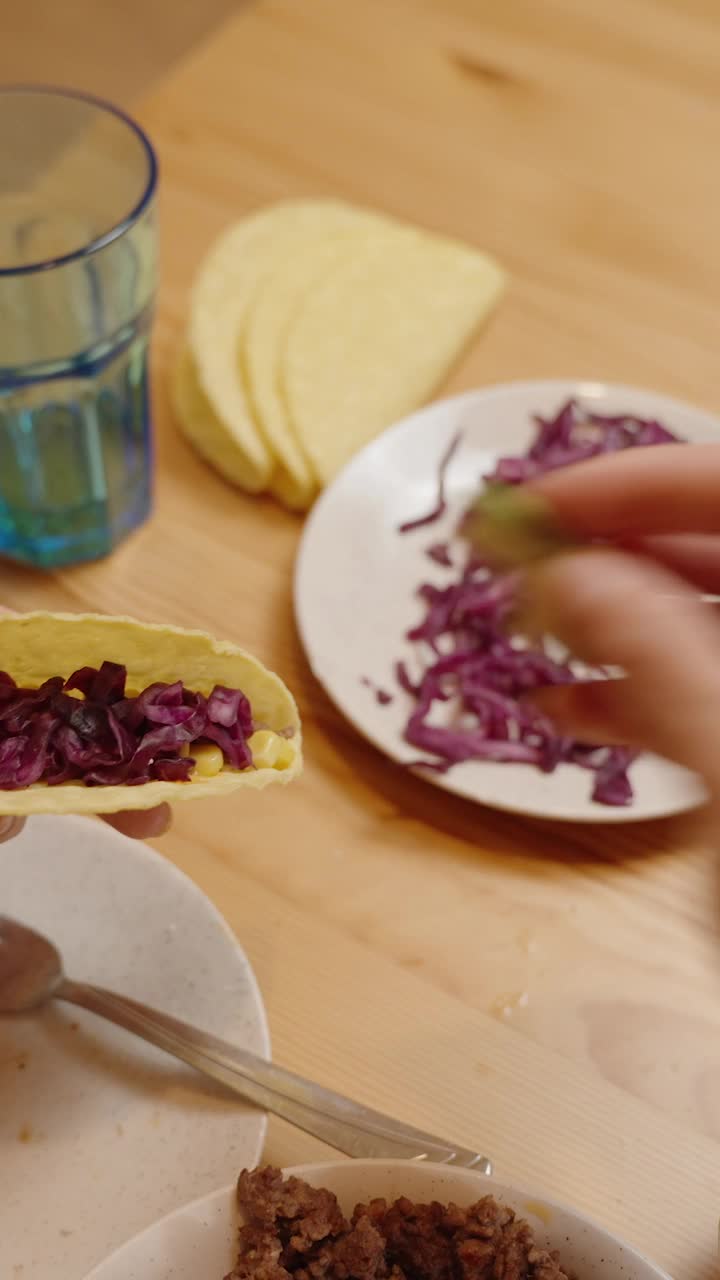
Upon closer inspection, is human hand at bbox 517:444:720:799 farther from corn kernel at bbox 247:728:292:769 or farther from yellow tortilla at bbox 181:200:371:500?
yellow tortilla at bbox 181:200:371:500

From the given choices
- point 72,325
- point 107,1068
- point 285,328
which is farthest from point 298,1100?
point 285,328

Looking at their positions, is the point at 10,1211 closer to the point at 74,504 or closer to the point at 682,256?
the point at 74,504

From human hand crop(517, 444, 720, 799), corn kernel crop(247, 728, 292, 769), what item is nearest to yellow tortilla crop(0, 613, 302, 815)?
corn kernel crop(247, 728, 292, 769)

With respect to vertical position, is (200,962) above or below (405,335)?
below

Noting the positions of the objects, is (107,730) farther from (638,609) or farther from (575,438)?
(575,438)

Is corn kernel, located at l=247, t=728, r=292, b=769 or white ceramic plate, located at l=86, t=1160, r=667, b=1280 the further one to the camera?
corn kernel, located at l=247, t=728, r=292, b=769

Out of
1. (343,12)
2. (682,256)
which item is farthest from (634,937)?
(343,12)

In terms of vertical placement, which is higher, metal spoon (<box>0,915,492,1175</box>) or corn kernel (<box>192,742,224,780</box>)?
corn kernel (<box>192,742,224,780</box>)
